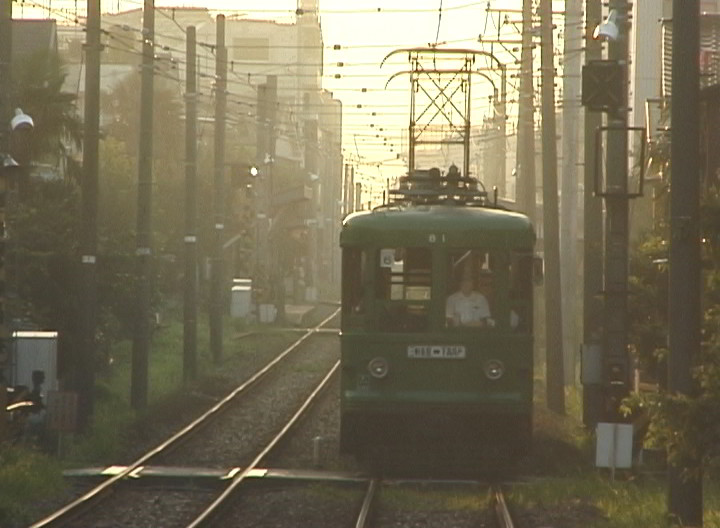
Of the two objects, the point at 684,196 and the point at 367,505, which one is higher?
the point at 684,196

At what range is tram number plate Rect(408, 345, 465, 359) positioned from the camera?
59.7 feet

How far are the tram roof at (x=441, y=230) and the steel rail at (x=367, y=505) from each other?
2.59 meters

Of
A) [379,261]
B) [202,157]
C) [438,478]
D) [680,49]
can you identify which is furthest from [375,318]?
[202,157]

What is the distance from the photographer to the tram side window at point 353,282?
1839cm

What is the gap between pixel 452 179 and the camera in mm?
20391

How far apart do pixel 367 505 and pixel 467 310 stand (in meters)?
3.22

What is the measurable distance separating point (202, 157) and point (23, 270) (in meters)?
40.1

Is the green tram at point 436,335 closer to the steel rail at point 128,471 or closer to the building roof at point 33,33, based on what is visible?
the steel rail at point 128,471

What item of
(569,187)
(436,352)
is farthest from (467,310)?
(569,187)

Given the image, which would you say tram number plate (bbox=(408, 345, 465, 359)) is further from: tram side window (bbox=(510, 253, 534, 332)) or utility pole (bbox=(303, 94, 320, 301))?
utility pole (bbox=(303, 94, 320, 301))

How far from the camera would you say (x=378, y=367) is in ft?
59.7

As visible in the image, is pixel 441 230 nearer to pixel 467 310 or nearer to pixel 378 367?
pixel 467 310

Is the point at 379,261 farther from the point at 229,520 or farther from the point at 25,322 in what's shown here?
the point at 25,322

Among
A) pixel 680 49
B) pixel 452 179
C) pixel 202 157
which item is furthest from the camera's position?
pixel 202 157
